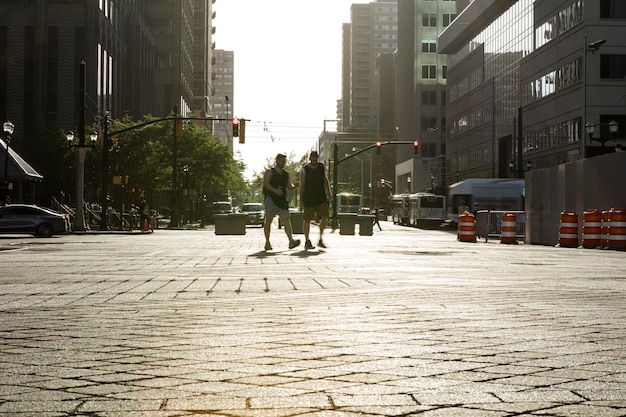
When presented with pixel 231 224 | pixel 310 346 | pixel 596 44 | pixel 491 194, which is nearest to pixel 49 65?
pixel 491 194

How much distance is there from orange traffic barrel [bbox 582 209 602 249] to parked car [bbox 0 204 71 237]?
1824cm

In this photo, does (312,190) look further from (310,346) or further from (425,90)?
(425,90)

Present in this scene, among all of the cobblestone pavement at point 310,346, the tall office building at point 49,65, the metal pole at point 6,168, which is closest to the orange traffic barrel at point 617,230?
the cobblestone pavement at point 310,346

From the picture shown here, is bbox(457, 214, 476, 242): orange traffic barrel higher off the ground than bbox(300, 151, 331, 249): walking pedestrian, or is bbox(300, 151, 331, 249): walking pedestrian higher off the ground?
bbox(300, 151, 331, 249): walking pedestrian

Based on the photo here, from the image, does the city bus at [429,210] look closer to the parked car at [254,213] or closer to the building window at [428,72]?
the parked car at [254,213]

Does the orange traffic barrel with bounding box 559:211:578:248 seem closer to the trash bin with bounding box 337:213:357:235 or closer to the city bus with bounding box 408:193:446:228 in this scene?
the trash bin with bounding box 337:213:357:235

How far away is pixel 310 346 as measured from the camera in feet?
17.8

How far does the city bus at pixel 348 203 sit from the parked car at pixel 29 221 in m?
52.3

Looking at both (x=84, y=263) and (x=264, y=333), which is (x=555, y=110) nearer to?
(x=84, y=263)

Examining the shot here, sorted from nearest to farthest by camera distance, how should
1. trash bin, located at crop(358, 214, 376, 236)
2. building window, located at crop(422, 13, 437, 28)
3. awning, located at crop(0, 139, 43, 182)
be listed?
trash bin, located at crop(358, 214, 376, 236) → awning, located at crop(0, 139, 43, 182) → building window, located at crop(422, 13, 437, 28)

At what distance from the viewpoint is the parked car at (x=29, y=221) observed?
3266 cm

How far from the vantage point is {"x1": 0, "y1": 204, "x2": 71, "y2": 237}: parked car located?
107ft

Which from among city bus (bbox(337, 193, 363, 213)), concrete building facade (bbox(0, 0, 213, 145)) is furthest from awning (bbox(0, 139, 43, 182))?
city bus (bbox(337, 193, 363, 213))

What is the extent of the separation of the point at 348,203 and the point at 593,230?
6105 cm
